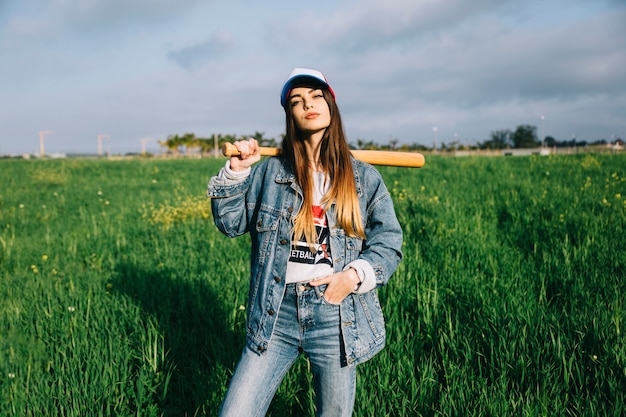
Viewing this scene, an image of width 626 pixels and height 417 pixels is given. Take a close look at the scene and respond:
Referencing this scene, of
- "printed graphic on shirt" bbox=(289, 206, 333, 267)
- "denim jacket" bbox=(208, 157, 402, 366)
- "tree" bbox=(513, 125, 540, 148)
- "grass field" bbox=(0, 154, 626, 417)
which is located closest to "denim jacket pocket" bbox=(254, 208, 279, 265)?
"denim jacket" bbox=(208, 157, 402, 366)

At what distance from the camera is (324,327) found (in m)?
1.80

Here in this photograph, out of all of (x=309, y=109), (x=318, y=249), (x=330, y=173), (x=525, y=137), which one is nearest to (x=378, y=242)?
(x=318, y=249)

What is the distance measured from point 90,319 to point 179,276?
3.06ft

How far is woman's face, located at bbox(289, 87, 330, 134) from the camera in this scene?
1973mm

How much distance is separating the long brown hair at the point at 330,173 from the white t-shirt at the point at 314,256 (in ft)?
0.12

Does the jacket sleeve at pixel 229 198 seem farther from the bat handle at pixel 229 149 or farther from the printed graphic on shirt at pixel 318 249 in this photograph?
the printed graphic on shirt at pixel 318 249

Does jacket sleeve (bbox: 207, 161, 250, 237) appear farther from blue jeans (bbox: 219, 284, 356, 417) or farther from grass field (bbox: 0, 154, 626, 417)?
grass field (bbox: 0, 154, 626, 417)

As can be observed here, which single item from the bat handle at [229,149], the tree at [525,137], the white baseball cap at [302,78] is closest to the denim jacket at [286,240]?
the bat handle at [229,149]

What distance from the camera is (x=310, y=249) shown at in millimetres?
1880

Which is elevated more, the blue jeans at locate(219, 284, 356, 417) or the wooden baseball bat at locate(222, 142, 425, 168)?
the wooden baseball bat at locate(222, 142, 425, 168)

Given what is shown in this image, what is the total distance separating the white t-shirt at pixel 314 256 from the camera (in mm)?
1864

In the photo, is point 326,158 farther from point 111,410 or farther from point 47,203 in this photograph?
point 47,203

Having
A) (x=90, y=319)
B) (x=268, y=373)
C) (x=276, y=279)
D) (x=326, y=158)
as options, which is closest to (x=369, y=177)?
(x=326, y=158)

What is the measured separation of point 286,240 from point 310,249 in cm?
10
